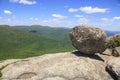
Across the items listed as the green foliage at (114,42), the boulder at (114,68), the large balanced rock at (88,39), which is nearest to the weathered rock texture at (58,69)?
the boulder at (114,68)

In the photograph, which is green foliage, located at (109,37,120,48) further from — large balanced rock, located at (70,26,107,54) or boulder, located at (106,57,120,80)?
boulder, located at (106,57,120,80)

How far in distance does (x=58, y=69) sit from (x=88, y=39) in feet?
24.1

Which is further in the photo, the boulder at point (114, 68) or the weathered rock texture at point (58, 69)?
the weathered rock texture at point (58, 69)

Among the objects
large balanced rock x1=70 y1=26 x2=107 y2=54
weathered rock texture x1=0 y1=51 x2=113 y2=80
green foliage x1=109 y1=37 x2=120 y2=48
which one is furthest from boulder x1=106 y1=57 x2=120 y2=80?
green foliage x1=109 y1=37 x2=120 y2=48

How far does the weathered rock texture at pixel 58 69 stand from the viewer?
33.8 m

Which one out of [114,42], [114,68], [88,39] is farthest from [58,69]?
[114,42]

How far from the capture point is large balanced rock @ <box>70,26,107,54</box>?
3725cm

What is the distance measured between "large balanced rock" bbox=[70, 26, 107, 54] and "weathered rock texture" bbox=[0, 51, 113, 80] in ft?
5.38

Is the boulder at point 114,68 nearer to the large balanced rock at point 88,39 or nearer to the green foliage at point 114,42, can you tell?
the large balanced rock at point 88,39

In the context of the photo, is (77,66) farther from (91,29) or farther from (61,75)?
(91,29)

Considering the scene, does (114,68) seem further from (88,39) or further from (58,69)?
(58,69)

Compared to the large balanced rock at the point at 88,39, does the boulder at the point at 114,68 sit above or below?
below

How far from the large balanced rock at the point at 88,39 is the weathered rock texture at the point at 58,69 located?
1639 mm

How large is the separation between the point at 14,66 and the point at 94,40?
14.0 meters
